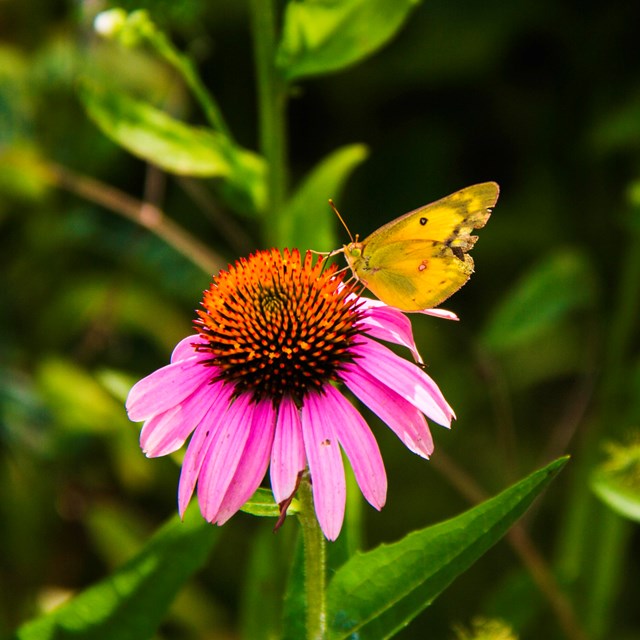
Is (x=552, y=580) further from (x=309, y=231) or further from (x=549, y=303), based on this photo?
(x=309, y=231)

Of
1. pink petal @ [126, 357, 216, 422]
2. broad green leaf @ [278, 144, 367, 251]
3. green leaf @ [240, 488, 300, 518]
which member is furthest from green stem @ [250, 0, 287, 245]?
green leaf @ [240, 488, 300, 518]

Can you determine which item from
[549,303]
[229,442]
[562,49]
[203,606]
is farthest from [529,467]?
[229,442]

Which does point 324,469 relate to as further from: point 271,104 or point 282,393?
point 271,104

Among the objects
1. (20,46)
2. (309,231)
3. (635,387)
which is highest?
(20,46)

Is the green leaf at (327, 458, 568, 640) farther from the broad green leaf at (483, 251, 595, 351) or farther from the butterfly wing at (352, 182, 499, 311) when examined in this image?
the broad green leaf at (483, 251, 595, 351)

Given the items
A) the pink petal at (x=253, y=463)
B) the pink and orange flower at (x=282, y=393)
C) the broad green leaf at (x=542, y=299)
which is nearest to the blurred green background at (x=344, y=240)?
the broad green leaf at (x=542, y=299)

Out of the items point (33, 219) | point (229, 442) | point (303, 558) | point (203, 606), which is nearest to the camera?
point (229, 442)
